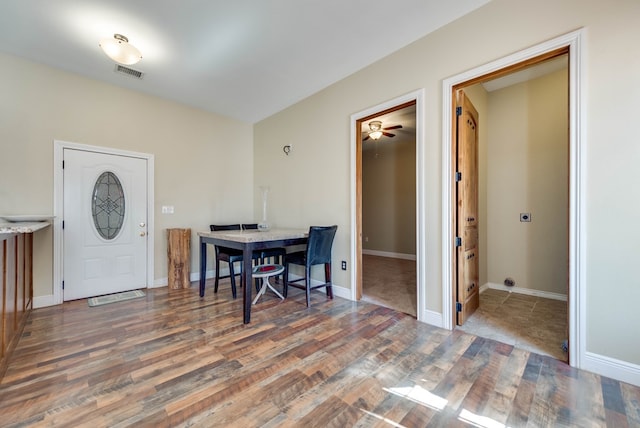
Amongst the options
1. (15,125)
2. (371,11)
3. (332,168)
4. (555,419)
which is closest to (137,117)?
(15,125)

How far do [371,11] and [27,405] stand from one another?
3593 millimetres

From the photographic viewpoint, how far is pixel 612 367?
170 centimetres

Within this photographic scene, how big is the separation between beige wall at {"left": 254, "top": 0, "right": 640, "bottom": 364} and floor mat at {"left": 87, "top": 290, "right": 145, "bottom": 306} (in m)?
2.69

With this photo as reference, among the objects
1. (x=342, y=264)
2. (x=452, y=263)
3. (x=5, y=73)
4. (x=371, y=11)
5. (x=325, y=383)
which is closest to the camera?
(x=325, y=383)

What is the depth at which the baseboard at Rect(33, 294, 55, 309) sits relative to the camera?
300 centimetres

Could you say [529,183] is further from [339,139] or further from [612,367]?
[339,139]

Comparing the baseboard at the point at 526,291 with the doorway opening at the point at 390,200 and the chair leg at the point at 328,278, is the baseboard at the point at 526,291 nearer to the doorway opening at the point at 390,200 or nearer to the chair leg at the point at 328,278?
the doorway opening at the point at 390,200

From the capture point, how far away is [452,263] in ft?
8.02

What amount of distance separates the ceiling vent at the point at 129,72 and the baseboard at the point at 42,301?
2.79m

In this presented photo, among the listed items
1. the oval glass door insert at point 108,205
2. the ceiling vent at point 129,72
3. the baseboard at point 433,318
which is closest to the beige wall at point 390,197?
the baseboard at point 433,318

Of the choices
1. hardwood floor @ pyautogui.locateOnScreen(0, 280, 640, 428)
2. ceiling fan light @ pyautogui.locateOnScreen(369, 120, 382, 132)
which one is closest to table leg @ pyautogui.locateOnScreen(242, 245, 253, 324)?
hardwood floor @ pyautogui.locateOnScreen(0, 280, 640, 428)

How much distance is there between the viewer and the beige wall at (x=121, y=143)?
2.92 metres

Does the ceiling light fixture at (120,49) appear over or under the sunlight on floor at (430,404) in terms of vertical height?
over

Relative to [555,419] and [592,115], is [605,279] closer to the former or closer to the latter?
[555,419]
